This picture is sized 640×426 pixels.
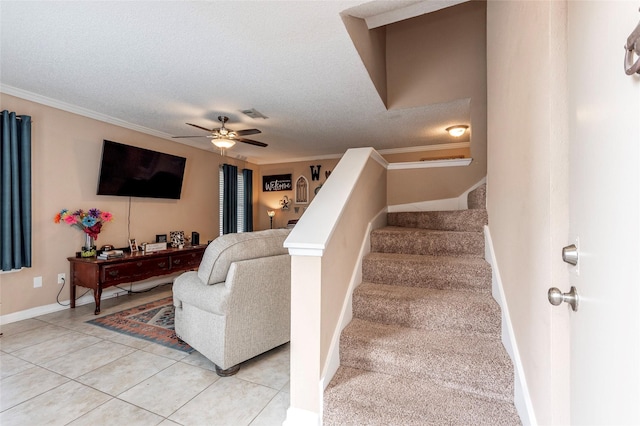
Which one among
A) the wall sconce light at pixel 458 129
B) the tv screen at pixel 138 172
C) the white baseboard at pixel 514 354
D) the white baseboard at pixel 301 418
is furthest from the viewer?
the wall sconce light at pixel 458 129

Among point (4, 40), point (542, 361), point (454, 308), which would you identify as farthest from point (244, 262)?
point (4, 40)

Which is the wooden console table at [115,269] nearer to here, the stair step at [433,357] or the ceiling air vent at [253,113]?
the ceiling air vent at [253,113]

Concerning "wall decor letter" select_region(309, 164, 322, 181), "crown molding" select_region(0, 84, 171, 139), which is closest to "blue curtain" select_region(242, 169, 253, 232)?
"wall decor letter" select_region(309, 164, 322, 181)

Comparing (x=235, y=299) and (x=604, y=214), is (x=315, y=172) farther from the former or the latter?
(x=604, y=214)

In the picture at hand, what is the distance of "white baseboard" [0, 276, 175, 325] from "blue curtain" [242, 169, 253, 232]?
222 centimetres

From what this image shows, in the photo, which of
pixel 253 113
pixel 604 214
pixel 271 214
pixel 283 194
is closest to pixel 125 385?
pixel 604 214

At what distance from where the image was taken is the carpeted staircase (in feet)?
Result: 4.34

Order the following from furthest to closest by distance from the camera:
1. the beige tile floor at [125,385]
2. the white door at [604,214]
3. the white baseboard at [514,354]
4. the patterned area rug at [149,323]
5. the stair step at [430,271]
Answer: the patterned area rug at [149,323]
the stair step at [430,271]
the beige tile floor at [125,385]
the white baseboard at [514,354]
the white door at [604,214]

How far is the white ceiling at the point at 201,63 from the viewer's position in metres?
1.95

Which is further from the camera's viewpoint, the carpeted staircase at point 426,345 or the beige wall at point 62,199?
the beige wall at point 62,199

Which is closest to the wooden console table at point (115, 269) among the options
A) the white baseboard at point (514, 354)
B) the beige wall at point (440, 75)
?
the beige wall at point (440, 75)

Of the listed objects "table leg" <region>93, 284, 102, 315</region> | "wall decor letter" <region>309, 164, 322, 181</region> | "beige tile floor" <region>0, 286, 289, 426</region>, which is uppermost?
"wall decor letter" <region>309, 164, 322, 181</region>

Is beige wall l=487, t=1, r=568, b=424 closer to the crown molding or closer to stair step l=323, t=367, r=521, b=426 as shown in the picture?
stair step l=323, t=367, r=521, b=426

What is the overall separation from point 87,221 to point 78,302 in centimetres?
104
